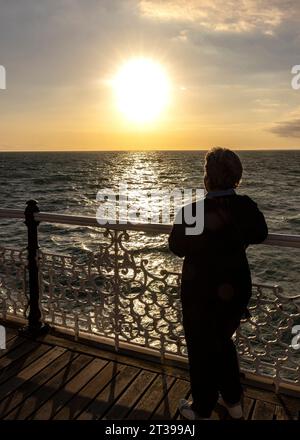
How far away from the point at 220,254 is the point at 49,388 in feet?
6.78

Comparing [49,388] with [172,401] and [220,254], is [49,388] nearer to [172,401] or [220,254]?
[172,401]

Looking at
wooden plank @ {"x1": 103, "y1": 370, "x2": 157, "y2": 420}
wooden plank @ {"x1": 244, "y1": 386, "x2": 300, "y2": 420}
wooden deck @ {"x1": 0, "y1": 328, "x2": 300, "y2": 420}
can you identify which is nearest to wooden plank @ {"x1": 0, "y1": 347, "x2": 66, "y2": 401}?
wooden deck @ {"x1": 0, "y1": 328, "x2": 300, "y2": 420}

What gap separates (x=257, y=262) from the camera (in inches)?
726

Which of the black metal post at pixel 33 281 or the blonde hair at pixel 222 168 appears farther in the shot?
the black metal post at pixel 33 281

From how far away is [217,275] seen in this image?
105 inches

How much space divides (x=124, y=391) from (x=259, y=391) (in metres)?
1.20

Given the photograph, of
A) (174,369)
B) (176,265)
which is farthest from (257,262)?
(174,369)

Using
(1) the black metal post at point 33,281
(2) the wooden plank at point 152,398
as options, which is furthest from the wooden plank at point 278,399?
(1) the black metal post at point 33,281

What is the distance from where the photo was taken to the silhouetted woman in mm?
2574

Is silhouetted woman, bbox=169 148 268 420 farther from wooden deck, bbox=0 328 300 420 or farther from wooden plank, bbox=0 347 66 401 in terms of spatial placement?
wooden plank, bbox=0 347 66 401

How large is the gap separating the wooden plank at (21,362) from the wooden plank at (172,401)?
1.44m

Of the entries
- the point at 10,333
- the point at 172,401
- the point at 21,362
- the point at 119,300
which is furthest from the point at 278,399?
the point at 10,333

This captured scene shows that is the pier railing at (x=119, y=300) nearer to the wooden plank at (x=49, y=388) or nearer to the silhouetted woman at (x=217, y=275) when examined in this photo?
the wooden plank at (x=49, y=388)

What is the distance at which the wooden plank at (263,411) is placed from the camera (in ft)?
10.3
